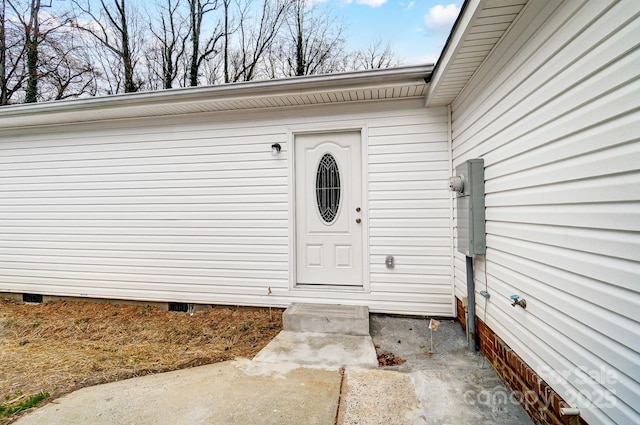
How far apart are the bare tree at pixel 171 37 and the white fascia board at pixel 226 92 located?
23.3ft

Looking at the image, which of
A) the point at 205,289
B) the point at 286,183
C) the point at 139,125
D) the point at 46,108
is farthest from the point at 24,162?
the point at 286,183

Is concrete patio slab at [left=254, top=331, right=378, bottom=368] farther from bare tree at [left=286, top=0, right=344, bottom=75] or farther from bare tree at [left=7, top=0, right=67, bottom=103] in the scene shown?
bare tree at [left=7, top=0, right=67, bottom=103]

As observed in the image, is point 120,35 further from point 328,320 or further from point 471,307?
point 471,307

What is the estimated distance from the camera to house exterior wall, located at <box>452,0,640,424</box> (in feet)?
4.00

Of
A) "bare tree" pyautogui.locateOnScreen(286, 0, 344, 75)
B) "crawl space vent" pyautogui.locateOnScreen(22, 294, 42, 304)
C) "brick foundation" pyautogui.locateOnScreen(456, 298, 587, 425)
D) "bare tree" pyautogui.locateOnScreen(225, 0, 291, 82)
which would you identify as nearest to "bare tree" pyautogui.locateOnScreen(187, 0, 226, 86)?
"bare tree" pyautogui.locateOnScreen(225, 0, 291, 82)

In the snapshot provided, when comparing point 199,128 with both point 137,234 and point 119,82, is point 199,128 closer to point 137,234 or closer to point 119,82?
point 137,234

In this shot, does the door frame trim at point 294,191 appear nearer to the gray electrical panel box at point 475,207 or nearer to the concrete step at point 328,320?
the concrete step at point 328,320

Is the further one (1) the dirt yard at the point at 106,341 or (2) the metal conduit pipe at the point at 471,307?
(2) the metal conduit pipe at the point at 471,307

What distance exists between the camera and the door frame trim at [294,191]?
3750 mm

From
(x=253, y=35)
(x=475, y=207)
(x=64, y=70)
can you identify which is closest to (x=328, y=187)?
(x=475, y=207)

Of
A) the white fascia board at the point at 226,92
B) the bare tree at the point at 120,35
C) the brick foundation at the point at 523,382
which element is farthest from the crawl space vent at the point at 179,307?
the bare tree at the point at 120,35

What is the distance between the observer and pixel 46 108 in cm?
401

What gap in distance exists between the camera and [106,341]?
3297 mm

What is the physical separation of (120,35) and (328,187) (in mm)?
10849
